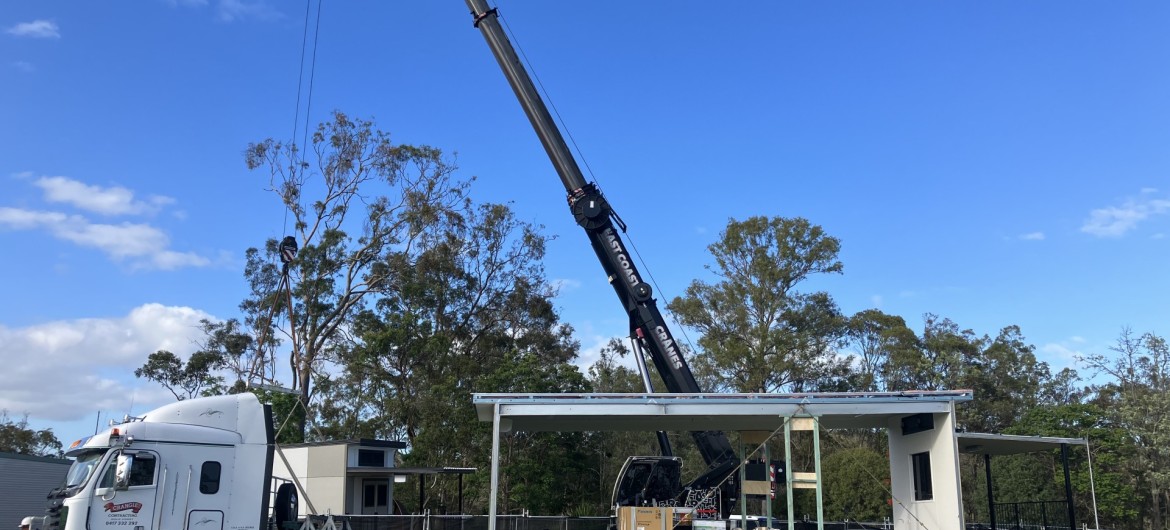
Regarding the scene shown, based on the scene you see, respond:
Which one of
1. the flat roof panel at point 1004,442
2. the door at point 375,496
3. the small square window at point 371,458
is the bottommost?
the door at point 375,496

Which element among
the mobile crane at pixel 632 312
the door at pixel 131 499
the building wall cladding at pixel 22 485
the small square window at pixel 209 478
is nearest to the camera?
the door at pixel 131 499

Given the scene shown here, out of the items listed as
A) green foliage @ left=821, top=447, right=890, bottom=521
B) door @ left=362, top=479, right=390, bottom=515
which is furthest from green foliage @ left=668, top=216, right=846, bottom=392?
door @ left=362, top=479, right=390, bottom=515

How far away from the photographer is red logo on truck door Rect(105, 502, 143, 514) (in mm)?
11398

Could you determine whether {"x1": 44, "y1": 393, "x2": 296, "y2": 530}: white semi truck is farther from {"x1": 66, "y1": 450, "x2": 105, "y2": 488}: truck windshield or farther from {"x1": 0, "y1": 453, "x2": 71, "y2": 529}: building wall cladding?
{"x1": 0, "y1": 453, "x2": 71, "y2": 529}: building wall cladding

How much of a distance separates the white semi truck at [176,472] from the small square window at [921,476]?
12.1 metres

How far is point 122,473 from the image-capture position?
1141cm

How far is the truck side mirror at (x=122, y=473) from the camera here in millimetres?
11406

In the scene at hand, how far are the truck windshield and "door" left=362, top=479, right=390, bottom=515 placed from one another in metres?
15.4

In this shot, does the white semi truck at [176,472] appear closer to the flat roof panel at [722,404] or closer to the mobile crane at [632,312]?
the flat roof panel at [722,404]

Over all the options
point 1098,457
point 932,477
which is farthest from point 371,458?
point 1098,457

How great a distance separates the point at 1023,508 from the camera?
124ft

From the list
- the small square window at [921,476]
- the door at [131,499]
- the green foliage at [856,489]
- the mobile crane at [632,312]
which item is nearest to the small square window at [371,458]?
the mobile crane at [632,312]

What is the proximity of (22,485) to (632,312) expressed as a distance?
18487mm

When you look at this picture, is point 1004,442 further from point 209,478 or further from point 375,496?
point 375,496
